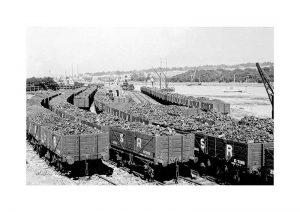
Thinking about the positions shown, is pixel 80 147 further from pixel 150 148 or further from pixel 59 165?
pixel 150 148

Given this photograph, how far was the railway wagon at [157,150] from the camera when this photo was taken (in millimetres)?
16562

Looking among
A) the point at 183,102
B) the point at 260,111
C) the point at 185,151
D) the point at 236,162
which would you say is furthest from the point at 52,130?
the point at 260,111

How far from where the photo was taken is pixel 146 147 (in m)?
17.2

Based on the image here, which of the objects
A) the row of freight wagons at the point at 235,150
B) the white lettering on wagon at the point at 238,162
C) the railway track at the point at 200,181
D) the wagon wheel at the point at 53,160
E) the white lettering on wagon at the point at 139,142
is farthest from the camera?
the wagon wheel at the point at 53,160

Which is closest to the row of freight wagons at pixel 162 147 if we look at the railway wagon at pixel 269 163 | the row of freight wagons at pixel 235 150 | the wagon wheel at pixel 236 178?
the row of freight wagons at pixel 235 150

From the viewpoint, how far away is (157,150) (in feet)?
54.1

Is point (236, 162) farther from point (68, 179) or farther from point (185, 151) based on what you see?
point (68, 179)

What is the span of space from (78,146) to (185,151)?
5108 mm

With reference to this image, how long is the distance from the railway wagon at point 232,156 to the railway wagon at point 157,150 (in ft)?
4.20

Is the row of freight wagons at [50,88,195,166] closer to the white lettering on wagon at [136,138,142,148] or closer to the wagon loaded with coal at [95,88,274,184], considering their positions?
the white lettering on wagon at [136,138,142,148]

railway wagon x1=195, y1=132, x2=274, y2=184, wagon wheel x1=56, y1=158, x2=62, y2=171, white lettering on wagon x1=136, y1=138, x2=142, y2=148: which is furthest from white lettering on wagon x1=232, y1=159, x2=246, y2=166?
wagon wheel x1=56, y1=158, x2=62, y2=171

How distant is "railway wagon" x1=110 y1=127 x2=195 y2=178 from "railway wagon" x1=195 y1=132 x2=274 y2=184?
1282 millimetres

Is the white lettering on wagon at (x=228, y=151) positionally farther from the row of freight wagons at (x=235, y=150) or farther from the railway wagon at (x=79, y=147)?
the railway wagon at (x=79, y=147)

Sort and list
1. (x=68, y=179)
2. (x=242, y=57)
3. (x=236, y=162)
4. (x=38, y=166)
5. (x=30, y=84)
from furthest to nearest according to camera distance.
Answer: (x=30, y=84), (x=242, y=57), (x=38, y=166), (x=68, y=179), (x=236, y=162)
